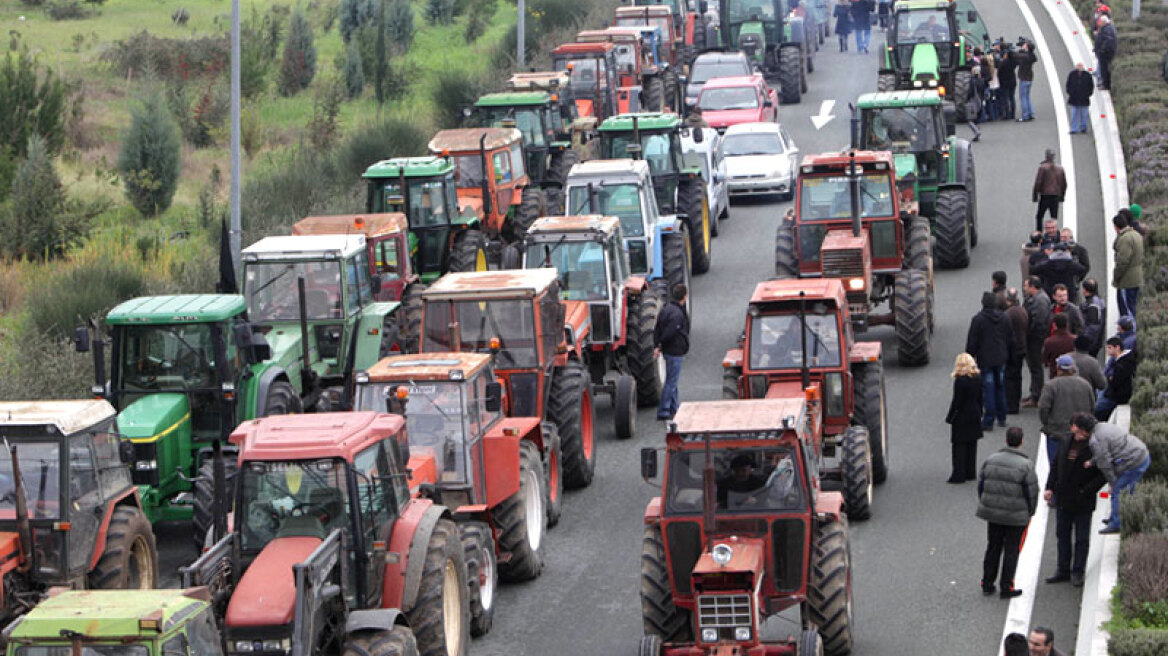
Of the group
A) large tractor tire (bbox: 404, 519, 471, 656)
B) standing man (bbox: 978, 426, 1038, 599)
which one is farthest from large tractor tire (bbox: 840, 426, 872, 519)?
large tractor tire (bbox: 404, 519, 471, 656)

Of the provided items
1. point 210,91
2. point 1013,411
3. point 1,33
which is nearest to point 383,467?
point 1013,411

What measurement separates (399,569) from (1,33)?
45385 mm

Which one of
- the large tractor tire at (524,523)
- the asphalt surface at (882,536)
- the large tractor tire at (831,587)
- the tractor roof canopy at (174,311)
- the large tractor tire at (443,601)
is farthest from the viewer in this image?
the tractor roof canopy at (174,311)

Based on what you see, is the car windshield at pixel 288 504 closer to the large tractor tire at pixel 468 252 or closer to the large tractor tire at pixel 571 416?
the large tractor tire at pixel 571 416

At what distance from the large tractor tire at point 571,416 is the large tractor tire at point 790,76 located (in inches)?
986

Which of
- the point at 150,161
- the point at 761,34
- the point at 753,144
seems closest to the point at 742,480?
the point at 753,144

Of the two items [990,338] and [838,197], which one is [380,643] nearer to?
[990,338]

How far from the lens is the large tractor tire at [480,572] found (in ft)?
49.4

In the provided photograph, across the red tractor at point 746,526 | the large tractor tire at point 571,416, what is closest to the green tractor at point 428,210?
the large tractor tire at point 571,416

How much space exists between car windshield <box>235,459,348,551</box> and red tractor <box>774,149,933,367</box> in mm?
11685

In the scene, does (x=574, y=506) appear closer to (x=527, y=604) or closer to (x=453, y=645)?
(x=527, y=604)

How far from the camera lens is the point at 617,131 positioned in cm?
2969

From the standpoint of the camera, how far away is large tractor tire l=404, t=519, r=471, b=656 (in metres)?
13.5

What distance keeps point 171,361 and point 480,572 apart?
449cm
